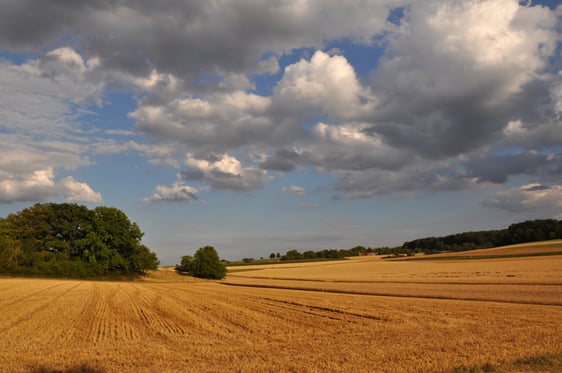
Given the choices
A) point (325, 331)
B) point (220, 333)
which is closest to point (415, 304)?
point (325, 331)

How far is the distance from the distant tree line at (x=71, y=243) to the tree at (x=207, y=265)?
9613 mm

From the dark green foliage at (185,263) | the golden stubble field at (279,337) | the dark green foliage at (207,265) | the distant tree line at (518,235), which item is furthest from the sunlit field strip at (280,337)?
the distant tree line at (518,235)

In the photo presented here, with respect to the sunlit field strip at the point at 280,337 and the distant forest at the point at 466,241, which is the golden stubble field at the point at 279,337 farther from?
the distant forest at the point at 466,241

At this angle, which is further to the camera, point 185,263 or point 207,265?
point 185,263

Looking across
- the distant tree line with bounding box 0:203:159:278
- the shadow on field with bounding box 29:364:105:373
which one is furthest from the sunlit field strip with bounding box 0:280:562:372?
the distant tree line with bounding box 0:203:159:278

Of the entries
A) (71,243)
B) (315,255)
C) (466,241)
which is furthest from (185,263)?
(466,241)

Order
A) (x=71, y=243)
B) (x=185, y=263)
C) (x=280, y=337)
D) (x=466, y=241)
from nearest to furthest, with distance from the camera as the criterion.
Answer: (x=280, y=337)
(x=71, y=243)
(x=185, y=263)
(x=466, y=241)

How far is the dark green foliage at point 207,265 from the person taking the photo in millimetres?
86375

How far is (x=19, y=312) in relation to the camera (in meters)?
24.5

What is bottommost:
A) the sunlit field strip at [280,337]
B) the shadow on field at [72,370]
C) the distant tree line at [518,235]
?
the sunlit field strip at [280,337]

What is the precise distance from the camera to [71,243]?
84.1 metres

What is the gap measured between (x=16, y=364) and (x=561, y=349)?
15.2m

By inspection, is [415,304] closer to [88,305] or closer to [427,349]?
[427,349]

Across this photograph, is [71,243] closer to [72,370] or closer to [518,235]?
[72,370]
